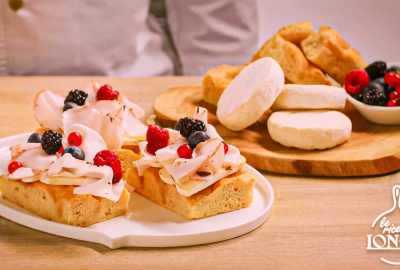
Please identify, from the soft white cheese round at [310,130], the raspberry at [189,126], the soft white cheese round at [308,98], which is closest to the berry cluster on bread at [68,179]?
the raspberry at [189,126]

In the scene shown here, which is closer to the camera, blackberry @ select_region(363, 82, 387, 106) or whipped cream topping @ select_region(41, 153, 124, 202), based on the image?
whipped cream topping @ select_region(41, 153, 124, 202)

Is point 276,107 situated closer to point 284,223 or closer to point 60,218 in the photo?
point 284,223

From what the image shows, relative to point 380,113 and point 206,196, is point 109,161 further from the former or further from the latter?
point 380,113

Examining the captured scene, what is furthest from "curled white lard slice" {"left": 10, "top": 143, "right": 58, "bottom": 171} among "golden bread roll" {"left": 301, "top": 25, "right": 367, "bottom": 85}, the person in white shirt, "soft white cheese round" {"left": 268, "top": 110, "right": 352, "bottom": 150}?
the person in white shirt

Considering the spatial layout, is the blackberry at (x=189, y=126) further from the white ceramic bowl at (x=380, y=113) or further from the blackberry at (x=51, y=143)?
the white ceramic bowl at (x=380, y=113)

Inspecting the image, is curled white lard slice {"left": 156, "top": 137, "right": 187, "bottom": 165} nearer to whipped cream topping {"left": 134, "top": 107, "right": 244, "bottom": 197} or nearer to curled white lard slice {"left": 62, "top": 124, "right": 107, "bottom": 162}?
whipped cream topping {"left": 134, "top": 107, "right": 244, "bottom": 197}

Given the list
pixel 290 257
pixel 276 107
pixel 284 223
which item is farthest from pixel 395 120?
pixel 290 257
